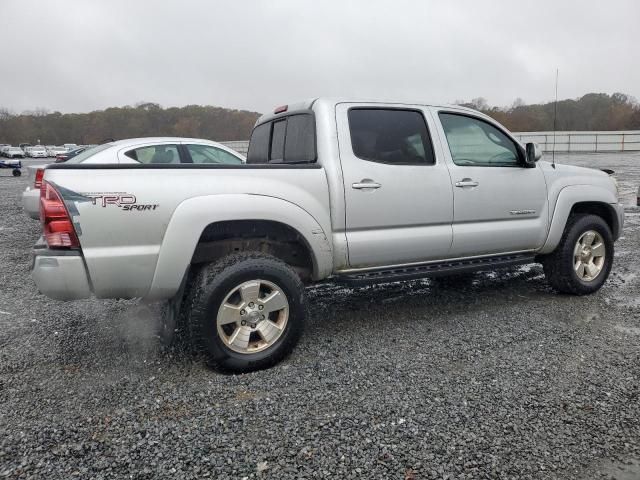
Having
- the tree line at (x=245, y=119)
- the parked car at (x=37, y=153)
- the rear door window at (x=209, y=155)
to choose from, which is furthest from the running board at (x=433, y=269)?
the parked car at (x=37, y=153)

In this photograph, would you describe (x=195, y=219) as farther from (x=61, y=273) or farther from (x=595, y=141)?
(x=595, y=141)

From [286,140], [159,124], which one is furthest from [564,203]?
[159,124]

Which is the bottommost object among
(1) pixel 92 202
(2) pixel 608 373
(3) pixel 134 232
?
(2) pixel 608 373

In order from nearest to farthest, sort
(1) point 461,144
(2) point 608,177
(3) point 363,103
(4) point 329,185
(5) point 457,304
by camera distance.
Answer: (4) point 329,185 → (3) point 363,103 → (1) point 461,144 → (5) point 457,304 → (2) point 608,177

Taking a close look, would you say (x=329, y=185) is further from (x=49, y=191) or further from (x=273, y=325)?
(x=49, y=191)

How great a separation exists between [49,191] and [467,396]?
2757 millimetres

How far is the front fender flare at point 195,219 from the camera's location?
124 inches

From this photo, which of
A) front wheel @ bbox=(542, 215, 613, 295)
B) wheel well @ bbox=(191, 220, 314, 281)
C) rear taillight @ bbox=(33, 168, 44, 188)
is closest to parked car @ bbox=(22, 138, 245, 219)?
rear taillight @ bbox=(33, 168, 44, 188)

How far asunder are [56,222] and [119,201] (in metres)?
0.38

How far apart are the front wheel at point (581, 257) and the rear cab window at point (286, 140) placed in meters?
2.75

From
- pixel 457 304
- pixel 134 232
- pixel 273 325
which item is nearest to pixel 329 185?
pixel 273 325

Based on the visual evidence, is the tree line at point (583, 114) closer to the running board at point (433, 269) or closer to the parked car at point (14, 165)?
the parked car at point (14, 165)

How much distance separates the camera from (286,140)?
4.34 m

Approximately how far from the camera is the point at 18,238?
8305 mm
